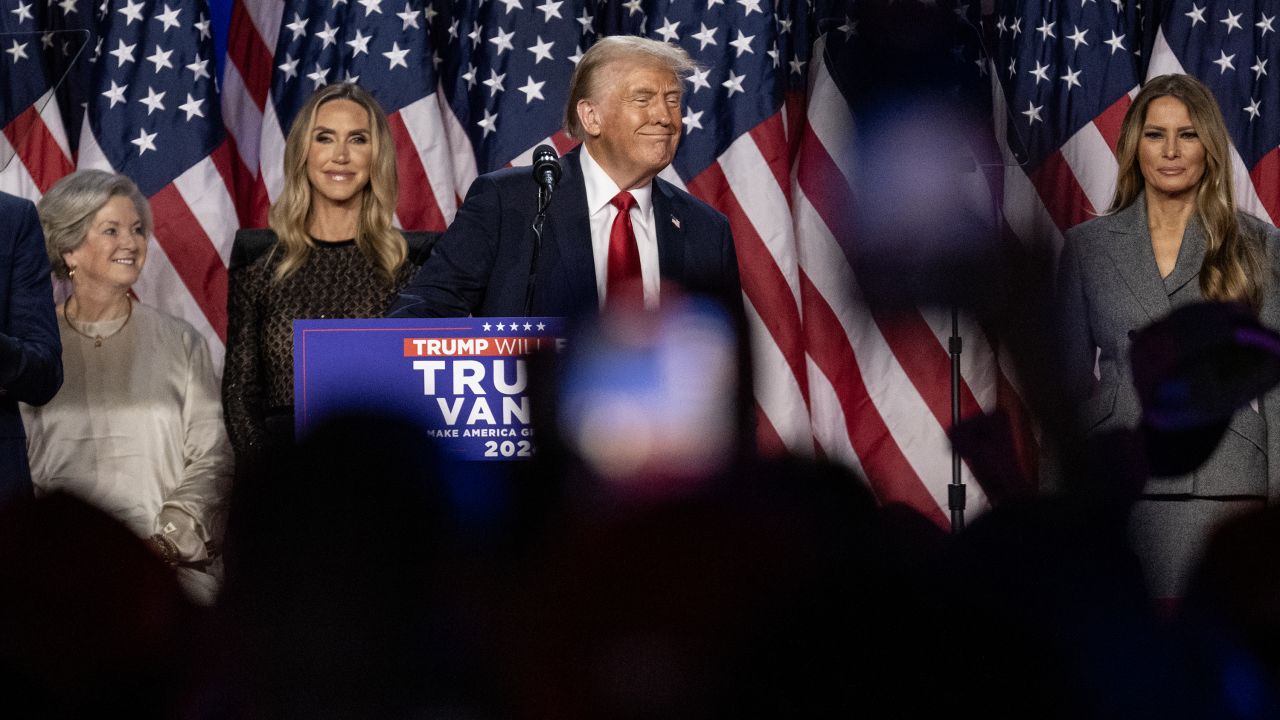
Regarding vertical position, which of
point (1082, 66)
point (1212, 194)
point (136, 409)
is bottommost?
point (136, 409)

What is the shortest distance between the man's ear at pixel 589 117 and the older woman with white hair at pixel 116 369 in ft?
2.82

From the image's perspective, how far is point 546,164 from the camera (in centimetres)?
181

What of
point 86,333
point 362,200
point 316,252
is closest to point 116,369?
point 86,333

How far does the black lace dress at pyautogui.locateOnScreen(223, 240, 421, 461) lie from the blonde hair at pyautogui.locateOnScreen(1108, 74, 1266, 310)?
1388 millimetres

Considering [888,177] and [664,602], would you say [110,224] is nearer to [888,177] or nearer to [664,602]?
[888,177]

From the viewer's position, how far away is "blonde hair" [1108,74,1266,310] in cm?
204

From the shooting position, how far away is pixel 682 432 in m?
0.58

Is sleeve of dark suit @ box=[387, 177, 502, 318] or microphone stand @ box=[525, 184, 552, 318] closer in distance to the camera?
microphone stand @ box=[525, 184, 552, 318]

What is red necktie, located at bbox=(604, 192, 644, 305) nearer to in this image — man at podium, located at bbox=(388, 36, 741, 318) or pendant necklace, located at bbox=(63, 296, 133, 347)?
man at podium, located at bbox=(388, 36, 741, 318)

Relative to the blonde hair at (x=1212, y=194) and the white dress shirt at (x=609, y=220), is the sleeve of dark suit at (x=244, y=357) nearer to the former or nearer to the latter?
the white dress shirt at (x=609, y=220)

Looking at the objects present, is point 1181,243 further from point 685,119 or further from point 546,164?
point 685,119

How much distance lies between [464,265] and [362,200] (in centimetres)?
94

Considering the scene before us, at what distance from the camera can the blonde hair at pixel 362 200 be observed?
2.73m

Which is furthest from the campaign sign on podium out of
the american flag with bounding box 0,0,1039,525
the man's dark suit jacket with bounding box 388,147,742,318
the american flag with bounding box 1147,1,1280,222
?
the american flag with bounding box 1147,1,1280,222
